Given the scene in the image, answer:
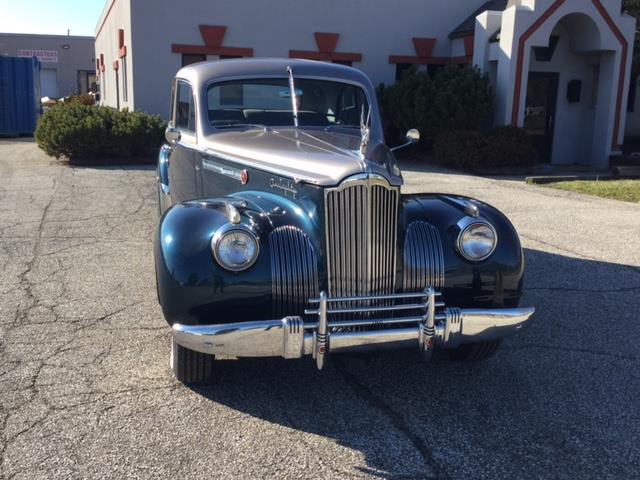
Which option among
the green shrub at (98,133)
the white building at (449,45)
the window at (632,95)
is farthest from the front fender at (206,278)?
the window at (632,95)

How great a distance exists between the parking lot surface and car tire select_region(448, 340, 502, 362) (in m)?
0.08

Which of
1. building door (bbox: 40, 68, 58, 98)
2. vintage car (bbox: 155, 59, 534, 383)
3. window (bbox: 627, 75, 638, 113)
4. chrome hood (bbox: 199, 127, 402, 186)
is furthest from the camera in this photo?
building door (bbox: 40, 68, 58, 98)

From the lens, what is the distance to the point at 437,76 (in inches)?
593

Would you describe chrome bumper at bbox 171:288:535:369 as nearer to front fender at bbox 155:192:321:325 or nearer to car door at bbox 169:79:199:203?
front fender at bbox 155:192:321:325

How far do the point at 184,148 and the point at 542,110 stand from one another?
1274cm

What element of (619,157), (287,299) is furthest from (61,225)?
(619,157)

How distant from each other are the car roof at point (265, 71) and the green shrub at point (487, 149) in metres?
9.00

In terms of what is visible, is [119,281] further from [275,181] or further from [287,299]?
[287,299]

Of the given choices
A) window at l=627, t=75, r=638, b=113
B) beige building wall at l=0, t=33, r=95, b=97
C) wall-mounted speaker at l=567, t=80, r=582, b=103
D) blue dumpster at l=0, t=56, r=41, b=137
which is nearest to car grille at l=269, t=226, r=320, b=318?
wall-mounted speaker at l=567, t=80, r=582, b=103

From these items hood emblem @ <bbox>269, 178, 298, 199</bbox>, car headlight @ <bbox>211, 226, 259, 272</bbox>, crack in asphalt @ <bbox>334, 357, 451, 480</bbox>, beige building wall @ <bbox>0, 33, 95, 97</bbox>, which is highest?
beige building wall @ <bbox>0, 33, 95, 97</bbox>

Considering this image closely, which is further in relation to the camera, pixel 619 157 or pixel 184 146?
pixel 619 157

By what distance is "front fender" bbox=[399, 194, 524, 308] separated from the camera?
12.4ft

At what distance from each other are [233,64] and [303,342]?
2.91 m

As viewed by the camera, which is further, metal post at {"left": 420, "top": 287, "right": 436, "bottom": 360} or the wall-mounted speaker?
the wall-mounted speaker
